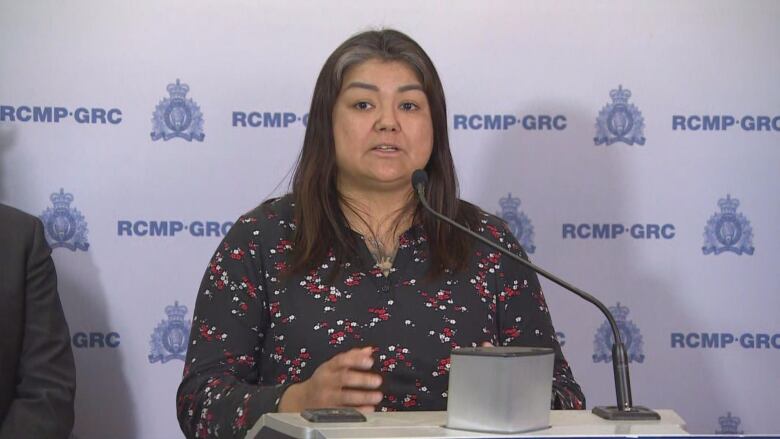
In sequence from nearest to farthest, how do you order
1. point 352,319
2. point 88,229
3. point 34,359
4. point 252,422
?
1. point 252,422
2. point 352,319
3. point 34,359
4. point 88,229

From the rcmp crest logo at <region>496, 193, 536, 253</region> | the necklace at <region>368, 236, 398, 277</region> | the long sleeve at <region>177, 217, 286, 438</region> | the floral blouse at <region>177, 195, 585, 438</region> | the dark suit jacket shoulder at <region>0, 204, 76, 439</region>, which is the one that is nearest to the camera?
the long sleeve at <region>177, 217, 286, 438</region>

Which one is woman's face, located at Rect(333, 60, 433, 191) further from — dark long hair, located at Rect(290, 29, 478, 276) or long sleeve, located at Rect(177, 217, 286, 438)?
long sleeve, located at Rect(177, 217, 286, 438)

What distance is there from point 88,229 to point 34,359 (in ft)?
1.65

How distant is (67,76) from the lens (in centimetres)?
311

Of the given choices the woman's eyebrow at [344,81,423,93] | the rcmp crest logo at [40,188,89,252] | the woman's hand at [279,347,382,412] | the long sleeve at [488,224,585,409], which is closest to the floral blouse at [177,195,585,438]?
the long sleeve at [488,224,585,409]

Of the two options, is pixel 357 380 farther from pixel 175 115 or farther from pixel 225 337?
pixel 175 115

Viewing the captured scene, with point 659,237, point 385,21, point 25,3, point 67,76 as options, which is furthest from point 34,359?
point 659,237

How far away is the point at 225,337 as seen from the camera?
2.29 metres

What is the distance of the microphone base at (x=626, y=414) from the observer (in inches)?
63.8

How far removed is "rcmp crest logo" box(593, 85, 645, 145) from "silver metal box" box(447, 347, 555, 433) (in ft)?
6.15

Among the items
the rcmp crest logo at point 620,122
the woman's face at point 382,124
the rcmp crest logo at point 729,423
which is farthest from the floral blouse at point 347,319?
the rcmp crest logo at point 729,423

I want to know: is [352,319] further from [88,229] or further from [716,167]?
[716,167]

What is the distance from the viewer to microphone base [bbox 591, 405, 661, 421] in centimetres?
162

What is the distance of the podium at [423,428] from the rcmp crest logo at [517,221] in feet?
5.36
